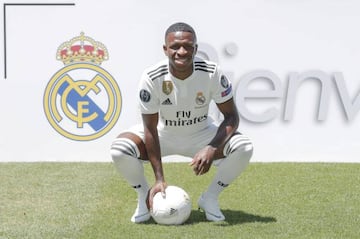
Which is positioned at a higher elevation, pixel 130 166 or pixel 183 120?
pixel 183 120

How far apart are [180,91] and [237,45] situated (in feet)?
9.78

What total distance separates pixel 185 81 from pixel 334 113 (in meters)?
3.39

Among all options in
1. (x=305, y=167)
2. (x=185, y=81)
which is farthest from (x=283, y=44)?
(x=185, y=81)

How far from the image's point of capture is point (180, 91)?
4.95 meters

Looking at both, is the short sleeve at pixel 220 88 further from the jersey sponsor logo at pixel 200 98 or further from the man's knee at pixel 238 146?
the man's knee at pixel 238 146

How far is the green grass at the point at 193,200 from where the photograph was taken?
480 centimetres

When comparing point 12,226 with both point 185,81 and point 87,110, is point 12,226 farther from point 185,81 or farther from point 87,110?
point 87,110

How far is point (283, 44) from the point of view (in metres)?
7.81

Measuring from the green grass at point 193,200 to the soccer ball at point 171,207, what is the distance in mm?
66

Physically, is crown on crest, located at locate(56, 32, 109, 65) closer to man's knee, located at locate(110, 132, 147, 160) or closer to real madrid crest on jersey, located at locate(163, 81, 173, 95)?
man's knee, located at locate(110, 132, 147, 160)

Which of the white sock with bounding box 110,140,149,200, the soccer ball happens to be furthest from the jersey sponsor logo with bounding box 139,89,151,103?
the soccer ball

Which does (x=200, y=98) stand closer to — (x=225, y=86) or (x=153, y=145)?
(x=225, y=86)

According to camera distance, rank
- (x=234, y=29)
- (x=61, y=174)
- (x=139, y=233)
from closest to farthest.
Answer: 1. (x=139, y=233)
2. (x=61, y=174)
3. (x=234, y=29)

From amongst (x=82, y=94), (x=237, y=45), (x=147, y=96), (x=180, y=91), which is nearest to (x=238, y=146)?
(x=180, y=91)
